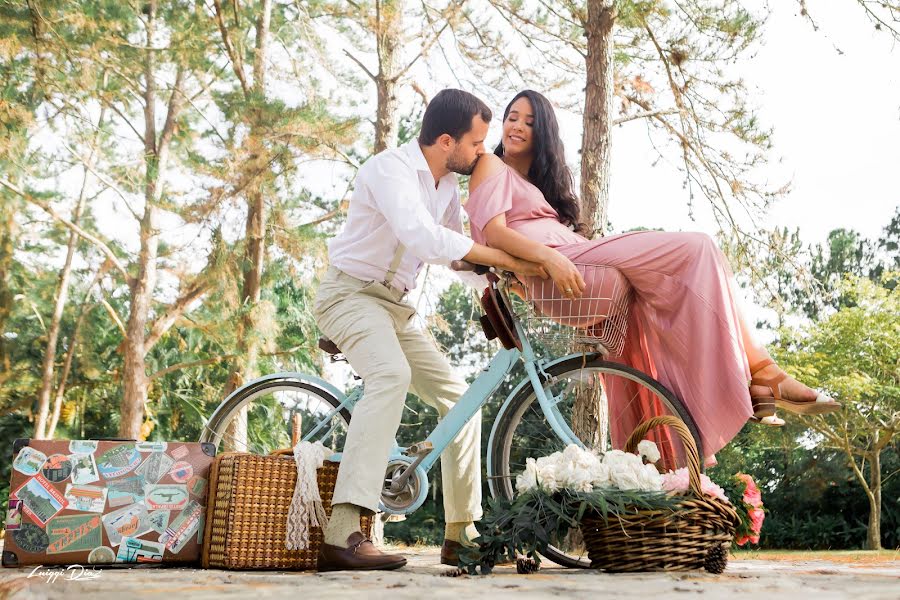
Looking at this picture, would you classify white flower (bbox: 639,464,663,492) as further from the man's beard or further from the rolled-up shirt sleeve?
the man's beard

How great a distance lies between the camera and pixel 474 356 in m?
21.0

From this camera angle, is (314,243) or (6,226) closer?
(314,243)

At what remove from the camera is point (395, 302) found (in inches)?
133

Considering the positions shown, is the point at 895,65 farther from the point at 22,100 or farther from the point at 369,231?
the point at 22,100

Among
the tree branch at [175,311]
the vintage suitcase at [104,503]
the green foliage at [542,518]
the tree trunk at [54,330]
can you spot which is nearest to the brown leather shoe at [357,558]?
the green foliage at [542,518]

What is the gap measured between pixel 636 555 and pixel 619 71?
6.47 m

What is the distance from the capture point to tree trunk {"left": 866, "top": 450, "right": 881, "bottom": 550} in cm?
1775

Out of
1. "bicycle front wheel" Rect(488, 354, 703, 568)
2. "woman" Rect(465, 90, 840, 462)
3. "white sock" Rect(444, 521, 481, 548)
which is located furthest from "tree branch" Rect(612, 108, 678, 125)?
"white sock" Rect(444, 521, 481, 548)

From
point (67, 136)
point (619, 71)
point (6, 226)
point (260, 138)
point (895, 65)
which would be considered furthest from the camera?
point (6, 226)

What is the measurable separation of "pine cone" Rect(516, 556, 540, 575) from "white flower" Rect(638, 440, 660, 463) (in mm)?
509

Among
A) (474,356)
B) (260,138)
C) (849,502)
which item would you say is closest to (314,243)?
(260,138)

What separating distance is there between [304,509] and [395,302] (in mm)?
799

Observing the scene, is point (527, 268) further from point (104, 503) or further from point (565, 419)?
point (104, 503)

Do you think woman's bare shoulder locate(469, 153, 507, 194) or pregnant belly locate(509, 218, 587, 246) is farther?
woman's bare shoulder locate(469, 153, 507, 194)
